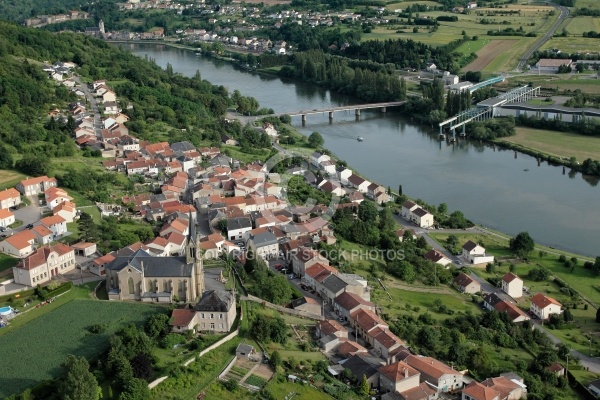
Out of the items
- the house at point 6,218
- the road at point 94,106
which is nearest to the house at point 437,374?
the house at point 6,218

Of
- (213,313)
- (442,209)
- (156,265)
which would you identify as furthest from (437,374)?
(442,209)

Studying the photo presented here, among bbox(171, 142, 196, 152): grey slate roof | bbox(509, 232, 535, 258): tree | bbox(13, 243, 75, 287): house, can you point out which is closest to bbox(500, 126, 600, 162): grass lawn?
bbox(509, 232, 535, 258): tree

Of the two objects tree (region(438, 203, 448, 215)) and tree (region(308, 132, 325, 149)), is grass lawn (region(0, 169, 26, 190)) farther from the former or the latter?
tree (region(438, 203, 448, 215))

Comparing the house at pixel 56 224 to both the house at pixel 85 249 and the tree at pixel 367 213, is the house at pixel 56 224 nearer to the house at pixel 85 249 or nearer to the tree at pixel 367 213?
the house at pixel 85 249

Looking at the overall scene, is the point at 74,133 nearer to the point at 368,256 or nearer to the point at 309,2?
the point at 368,256

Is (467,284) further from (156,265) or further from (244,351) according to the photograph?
(156,265)
